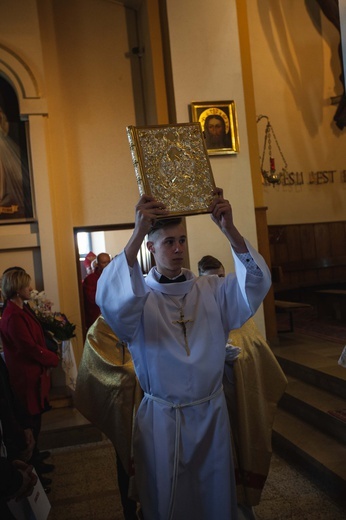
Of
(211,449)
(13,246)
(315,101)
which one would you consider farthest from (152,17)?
(211,449)

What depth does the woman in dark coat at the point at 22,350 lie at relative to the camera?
430 cm

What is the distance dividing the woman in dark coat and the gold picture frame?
11.2 feet

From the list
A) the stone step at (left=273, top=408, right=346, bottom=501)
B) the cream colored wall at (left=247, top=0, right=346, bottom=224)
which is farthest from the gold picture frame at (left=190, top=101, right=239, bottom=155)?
the cream colored wall at (left=247, top=0, right=346, bottom=224)

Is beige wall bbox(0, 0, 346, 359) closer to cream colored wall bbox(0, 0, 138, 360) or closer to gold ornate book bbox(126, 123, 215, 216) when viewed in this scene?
cream colored wall bbox(0, 0, 138, 360)

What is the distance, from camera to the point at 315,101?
1166 centimetres

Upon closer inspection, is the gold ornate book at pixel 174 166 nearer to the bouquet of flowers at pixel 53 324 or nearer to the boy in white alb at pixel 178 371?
the boy in white alb at pixel 178 371

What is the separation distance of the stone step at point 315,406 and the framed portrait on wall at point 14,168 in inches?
157

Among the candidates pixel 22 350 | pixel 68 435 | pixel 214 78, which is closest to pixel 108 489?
pixel 22 350

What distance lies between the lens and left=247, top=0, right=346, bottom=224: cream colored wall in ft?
37.2

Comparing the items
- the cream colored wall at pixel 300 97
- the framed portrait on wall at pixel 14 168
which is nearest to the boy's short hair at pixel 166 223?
the framed portrait on wall at pixel 14 168

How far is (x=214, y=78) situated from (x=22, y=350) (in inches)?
169

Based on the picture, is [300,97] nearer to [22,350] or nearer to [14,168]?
[14,168]

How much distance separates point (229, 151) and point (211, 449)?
4991 millimetres

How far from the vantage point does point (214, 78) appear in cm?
697
